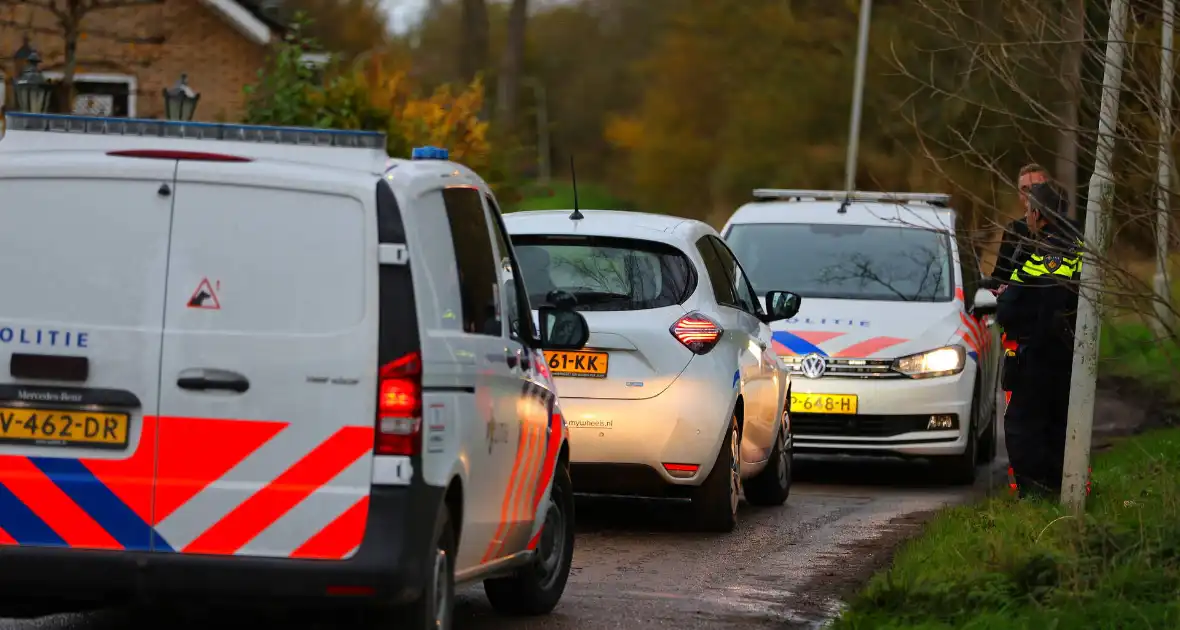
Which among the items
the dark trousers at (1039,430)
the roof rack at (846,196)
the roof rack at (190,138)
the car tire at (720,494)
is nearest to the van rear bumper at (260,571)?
the roof rack at (190,138)

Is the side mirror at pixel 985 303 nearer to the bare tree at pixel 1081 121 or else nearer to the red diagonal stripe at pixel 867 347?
the red diagonal stripe at pixel 867 347

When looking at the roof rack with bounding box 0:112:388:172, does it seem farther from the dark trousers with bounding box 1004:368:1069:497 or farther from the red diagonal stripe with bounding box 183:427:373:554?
the dark trousers with bounding box 1004:368:1069:497

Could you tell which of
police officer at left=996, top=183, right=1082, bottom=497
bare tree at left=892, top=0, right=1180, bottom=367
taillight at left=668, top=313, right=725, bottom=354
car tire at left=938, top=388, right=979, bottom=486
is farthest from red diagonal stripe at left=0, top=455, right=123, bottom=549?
car tire at left=938, top=388, right=979, bottom=486

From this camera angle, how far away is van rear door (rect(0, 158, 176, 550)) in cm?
603

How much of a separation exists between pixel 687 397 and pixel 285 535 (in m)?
4.67

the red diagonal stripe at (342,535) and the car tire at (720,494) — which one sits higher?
the red diagonal stripe at (342,535)

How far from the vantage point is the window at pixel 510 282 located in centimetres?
748

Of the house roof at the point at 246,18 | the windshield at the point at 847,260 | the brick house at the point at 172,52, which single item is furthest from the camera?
the house roof at the point at 246,18

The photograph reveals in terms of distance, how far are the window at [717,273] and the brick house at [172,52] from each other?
2123 centimetres

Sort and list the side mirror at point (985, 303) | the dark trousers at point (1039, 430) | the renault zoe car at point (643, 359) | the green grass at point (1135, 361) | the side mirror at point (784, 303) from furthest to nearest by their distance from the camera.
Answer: the side mirror at point (985, 303) → the side mirror at point (784, 303) → the green grass at point (1135, 361) → the dark trousers at point (1039, 430) → the renault zoe car at point (643, 359)

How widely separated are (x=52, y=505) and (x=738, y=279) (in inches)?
254

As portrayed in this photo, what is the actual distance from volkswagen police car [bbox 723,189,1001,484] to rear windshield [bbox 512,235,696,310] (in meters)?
2.90

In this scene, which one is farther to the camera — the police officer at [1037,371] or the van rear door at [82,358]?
the police officer at [1037,371]

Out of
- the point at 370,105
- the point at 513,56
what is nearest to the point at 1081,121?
the point at 370,105
